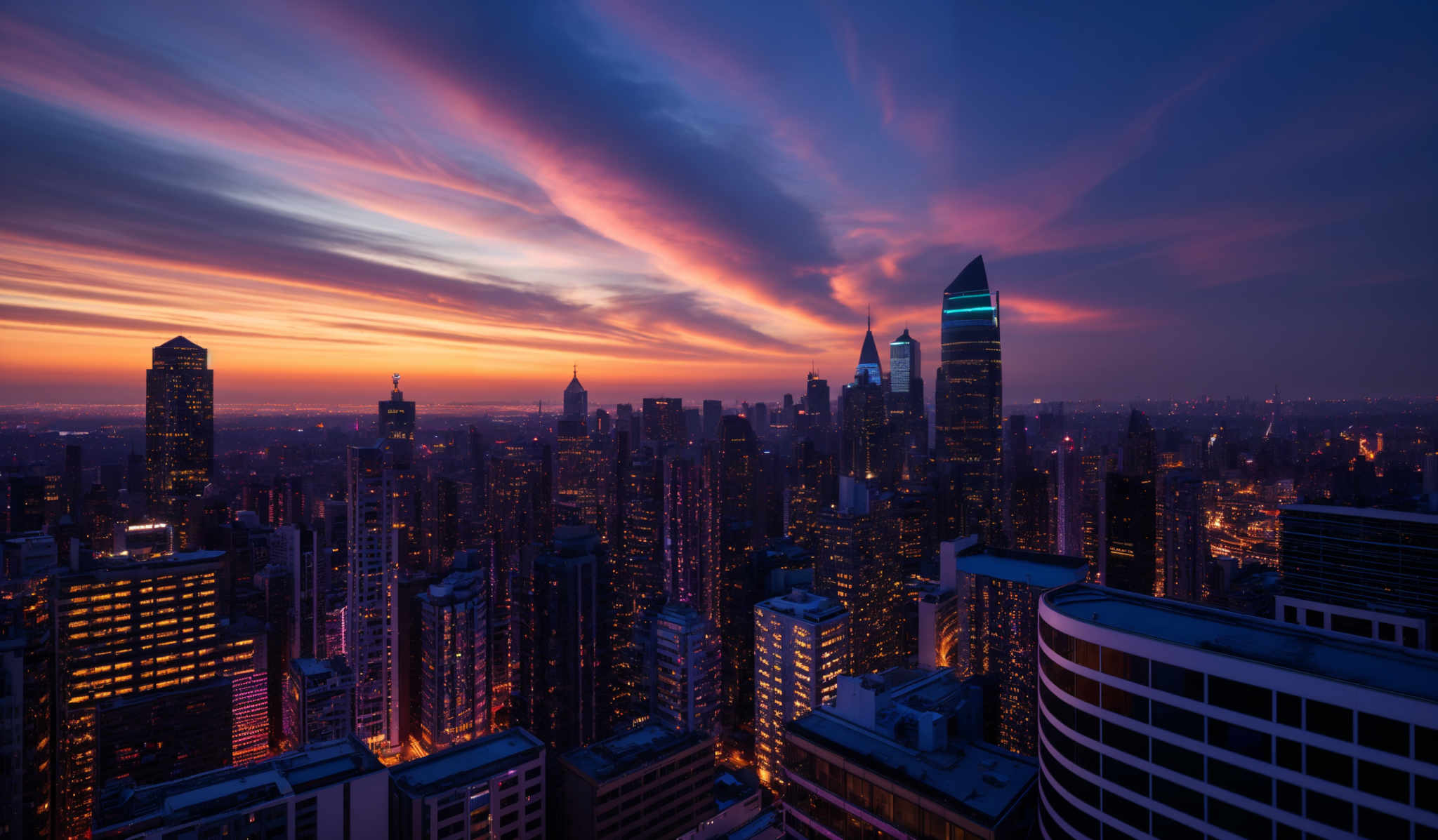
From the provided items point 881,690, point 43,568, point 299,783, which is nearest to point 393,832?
point 299,783

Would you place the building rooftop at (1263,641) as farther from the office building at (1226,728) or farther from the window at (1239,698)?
the window at (1239,698)

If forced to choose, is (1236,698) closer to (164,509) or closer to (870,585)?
(870,585)

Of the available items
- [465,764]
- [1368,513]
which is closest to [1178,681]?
[1368,513]

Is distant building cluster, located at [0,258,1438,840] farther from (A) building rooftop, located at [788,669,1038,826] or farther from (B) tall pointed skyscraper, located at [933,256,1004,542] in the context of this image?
(B) tall pointed skyscraper, located at [933,256,1004,542]

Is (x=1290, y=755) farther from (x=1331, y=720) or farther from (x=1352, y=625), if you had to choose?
(x=1352, y=625)

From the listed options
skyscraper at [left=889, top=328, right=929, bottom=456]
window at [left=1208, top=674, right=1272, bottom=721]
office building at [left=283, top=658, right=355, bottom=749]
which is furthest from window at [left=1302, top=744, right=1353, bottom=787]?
skyscraper at [left=889, top=328, right=929, bottom=456]

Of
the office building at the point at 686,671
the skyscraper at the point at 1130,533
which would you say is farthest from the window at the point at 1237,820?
the skyscraper at the point at 1130,533
